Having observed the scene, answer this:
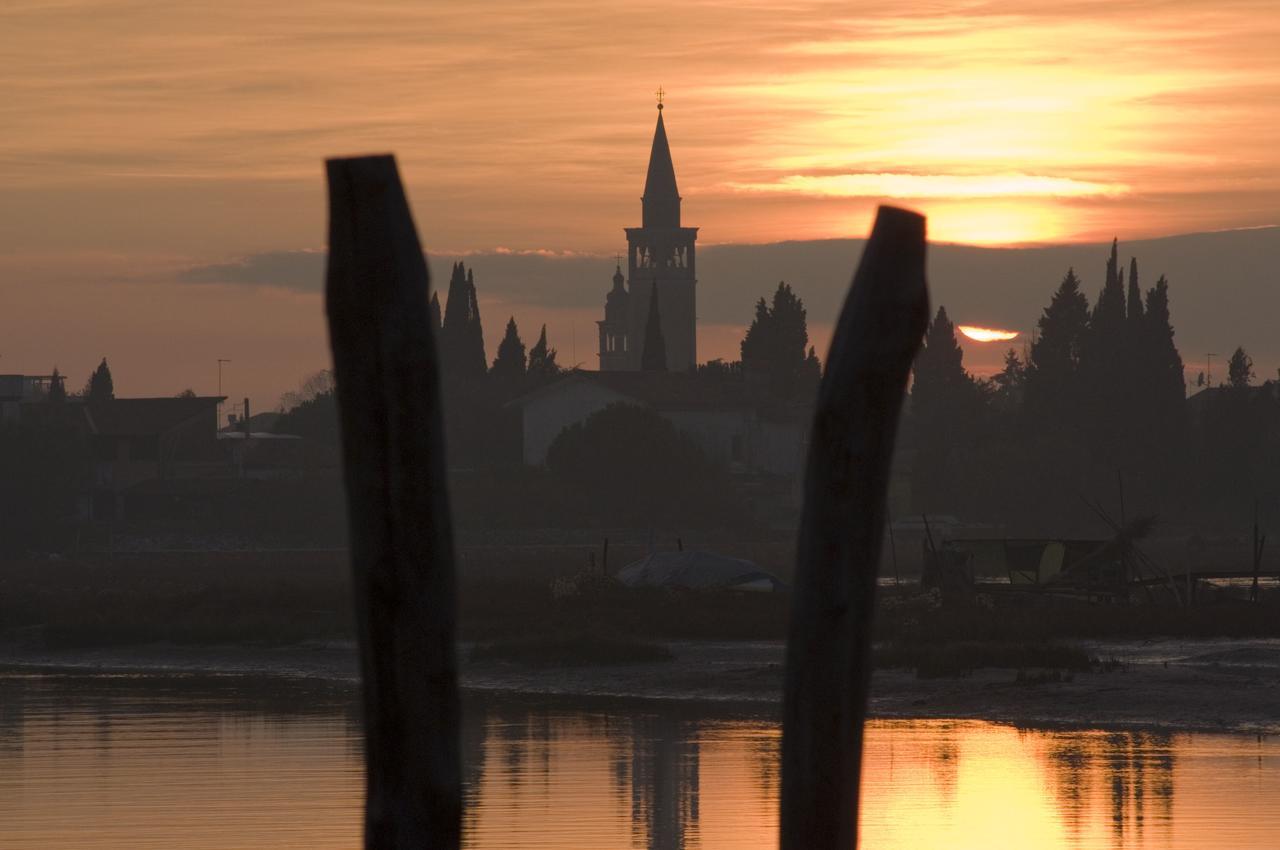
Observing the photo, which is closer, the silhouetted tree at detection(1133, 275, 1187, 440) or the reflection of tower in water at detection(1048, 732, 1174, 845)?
the reflection of tower in water at detection(1048, 732, 1174, 845)

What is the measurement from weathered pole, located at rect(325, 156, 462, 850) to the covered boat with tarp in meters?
41.7

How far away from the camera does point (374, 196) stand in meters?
5.49

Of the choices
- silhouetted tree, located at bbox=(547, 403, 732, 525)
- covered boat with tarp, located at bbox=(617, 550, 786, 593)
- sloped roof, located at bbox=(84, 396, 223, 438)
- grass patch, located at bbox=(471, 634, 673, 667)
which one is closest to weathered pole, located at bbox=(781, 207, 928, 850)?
grass patch, located at bbox=(471, 634, 673, 667)

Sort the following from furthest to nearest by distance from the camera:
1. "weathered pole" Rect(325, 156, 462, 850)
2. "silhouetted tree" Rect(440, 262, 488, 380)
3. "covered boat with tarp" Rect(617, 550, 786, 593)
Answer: "silhouetted tree" Rect(440, 262, 488, 380), "covered boat with tarp" Rect(617, 550, 786, 593), "weathered pole" Rect(325, 156, 462, 850)

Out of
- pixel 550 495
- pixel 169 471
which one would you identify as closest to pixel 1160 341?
pixel 550 495

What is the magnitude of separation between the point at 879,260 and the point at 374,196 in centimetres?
141

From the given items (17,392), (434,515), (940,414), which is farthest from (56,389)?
(434,515)

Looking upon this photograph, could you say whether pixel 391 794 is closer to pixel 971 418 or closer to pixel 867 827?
pixel 867 827

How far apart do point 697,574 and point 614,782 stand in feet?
84.3

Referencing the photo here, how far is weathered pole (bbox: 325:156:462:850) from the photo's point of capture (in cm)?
543

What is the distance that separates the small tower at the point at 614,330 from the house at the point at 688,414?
68.4 metres

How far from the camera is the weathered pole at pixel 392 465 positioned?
543cm

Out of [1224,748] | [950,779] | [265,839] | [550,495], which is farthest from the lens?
[550,495]

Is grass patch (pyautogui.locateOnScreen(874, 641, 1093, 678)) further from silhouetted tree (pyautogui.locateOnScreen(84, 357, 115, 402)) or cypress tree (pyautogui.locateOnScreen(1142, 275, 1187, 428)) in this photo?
silhouetted tree (pyautogui.locateOnScreen(84, 357, 115, 402))
